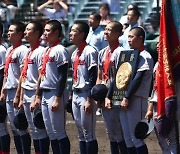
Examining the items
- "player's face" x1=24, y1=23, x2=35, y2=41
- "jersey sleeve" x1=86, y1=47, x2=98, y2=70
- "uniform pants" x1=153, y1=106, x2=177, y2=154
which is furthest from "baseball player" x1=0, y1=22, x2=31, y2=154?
"uniform pants" x1=153, y1=106, x2=177, y2=154

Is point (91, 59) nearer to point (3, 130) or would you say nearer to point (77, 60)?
point (77, 60)

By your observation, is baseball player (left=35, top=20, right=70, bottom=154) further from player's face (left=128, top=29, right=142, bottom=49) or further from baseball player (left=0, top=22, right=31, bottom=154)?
player's face (left=128, top=29, right=142, bottom=49)

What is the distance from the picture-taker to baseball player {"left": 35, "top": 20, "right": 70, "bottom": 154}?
10.4 metres

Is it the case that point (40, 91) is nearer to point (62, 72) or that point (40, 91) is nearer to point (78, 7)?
point (62, 72)

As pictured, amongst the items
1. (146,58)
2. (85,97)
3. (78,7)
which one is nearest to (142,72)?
(146,58)

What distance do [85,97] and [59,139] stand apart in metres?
0.69

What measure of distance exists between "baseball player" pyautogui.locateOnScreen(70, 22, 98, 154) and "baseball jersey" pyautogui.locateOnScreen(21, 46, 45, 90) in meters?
0.55

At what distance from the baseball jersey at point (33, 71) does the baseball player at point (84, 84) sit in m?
0.55

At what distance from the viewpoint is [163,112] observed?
823 centimetres

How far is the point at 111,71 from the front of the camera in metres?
10.2

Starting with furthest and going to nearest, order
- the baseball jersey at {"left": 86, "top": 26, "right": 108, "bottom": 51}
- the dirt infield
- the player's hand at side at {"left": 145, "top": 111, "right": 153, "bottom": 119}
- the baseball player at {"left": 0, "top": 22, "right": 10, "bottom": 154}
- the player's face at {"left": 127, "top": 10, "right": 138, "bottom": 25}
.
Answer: the baseball jersey at {"left": 86, "top": 26, "right": 108, "bottom": 51}
the player's face at {"left": 127, "top": 10, "right": 138, "bottom": 25}
the dirt infield
the baseball player at {"left": 0, "top": 22, "right": 10, "bottom": 154}
the player's hand at side at {"left": 145, "top": 111, "right": 153, "bottom": 119}

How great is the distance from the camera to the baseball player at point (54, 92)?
34.2 ft

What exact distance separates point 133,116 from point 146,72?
59 centimetres

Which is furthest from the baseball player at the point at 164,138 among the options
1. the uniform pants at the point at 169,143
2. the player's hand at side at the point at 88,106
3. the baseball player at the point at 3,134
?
the baseball player at the point at 3,134
